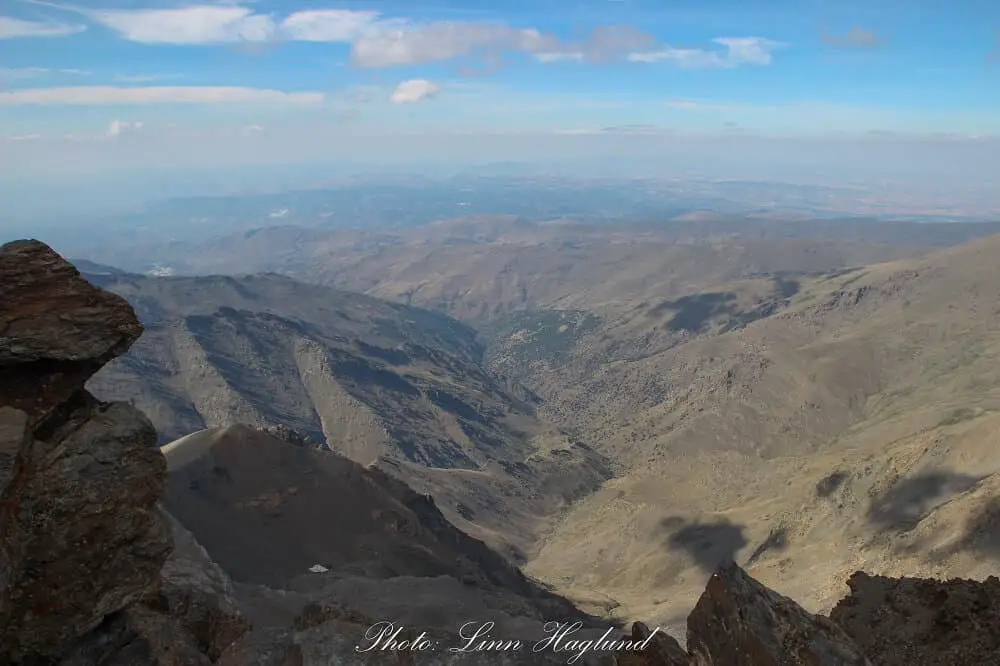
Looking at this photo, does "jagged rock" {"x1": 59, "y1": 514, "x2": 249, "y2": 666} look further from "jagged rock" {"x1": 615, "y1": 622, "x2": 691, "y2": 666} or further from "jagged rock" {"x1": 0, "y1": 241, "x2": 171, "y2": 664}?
"jagged rock" {"x1": 615, "y1": 622, "x2": 691, "y2": 666}

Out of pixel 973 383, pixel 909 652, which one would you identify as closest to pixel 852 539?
pixel 909 652

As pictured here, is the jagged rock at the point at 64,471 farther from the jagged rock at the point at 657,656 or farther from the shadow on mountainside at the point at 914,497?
the shadow on mountainside at the point at 914,497

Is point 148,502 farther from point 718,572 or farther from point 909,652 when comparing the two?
point 909,652

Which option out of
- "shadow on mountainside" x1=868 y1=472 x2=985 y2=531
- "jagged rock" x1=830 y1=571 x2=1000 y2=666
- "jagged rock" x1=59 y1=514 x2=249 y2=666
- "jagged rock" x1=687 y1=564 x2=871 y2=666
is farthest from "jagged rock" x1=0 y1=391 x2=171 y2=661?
"shadow on mountainside" x1=868 y1=472 x2=985 y2=531

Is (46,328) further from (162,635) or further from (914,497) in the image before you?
(914,497)

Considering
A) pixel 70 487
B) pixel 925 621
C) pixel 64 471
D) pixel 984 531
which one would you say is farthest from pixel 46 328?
pixel 984 531
